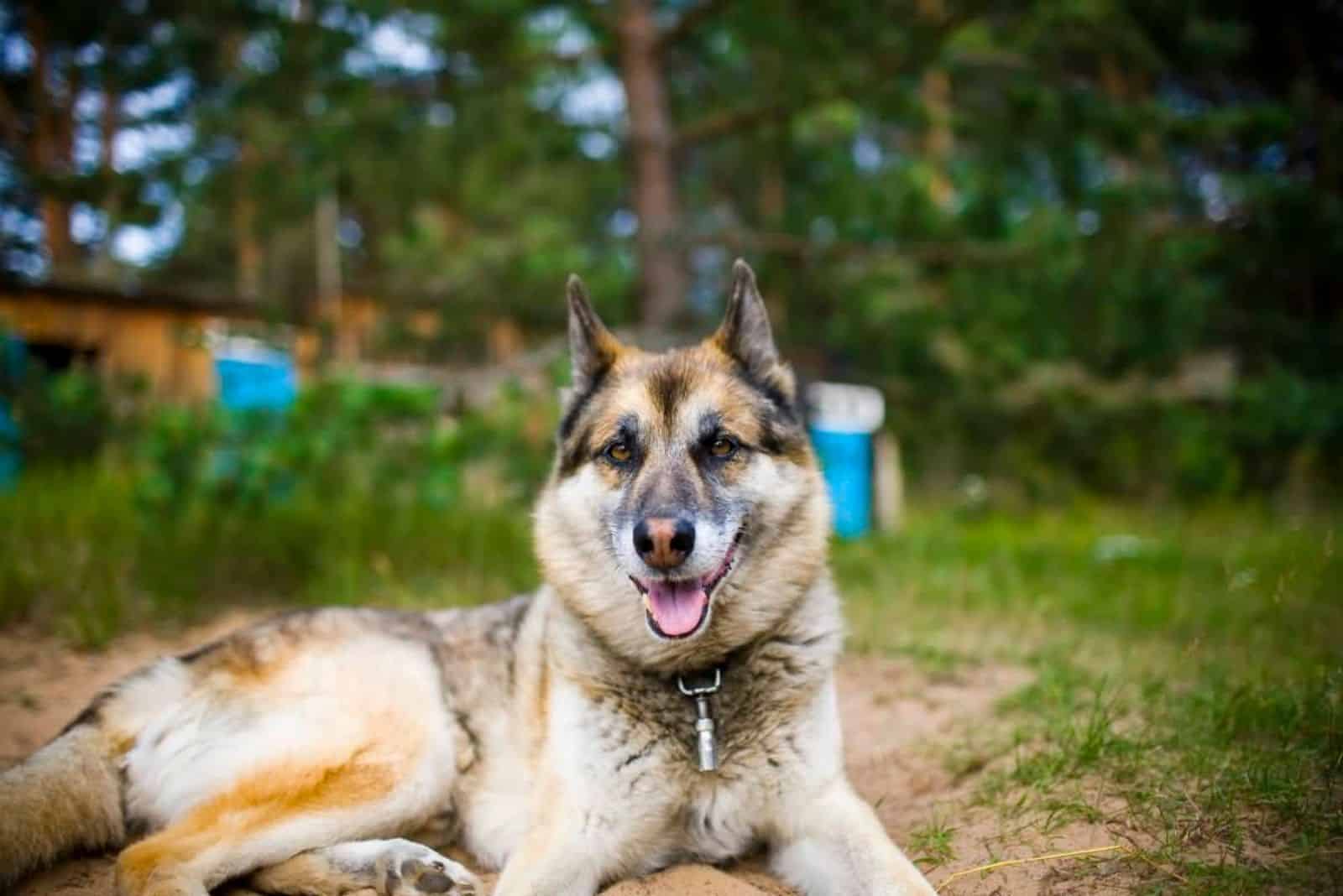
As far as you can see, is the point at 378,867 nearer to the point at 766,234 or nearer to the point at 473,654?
the point at 473,654

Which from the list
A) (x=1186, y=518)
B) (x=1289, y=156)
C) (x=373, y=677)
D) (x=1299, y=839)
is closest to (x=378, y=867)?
(x=373, y=677)

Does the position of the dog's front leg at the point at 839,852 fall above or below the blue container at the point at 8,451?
below

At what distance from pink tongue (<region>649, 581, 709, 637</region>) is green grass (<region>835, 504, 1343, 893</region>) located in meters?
1.26

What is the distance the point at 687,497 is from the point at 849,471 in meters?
6.65

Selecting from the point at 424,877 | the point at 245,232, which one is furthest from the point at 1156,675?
the point at 245,232

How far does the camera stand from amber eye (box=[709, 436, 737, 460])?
3.13 meters

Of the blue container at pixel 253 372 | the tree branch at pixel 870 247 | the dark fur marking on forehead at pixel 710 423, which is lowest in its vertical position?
the dark fur marking on forehead at pixel 710 423

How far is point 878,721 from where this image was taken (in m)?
4.22

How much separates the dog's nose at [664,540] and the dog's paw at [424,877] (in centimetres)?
113

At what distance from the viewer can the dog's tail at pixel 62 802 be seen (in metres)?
2.53

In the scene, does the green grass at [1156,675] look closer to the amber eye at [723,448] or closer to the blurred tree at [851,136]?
the amber eye at [723,448]

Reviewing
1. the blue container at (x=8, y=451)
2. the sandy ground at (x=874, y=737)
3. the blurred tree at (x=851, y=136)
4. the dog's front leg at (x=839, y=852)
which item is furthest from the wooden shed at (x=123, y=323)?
the dog's front leg at (x=839, y=852)

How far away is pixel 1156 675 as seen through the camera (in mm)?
4324

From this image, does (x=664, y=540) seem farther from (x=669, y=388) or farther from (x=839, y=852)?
(x=839, y=852)
